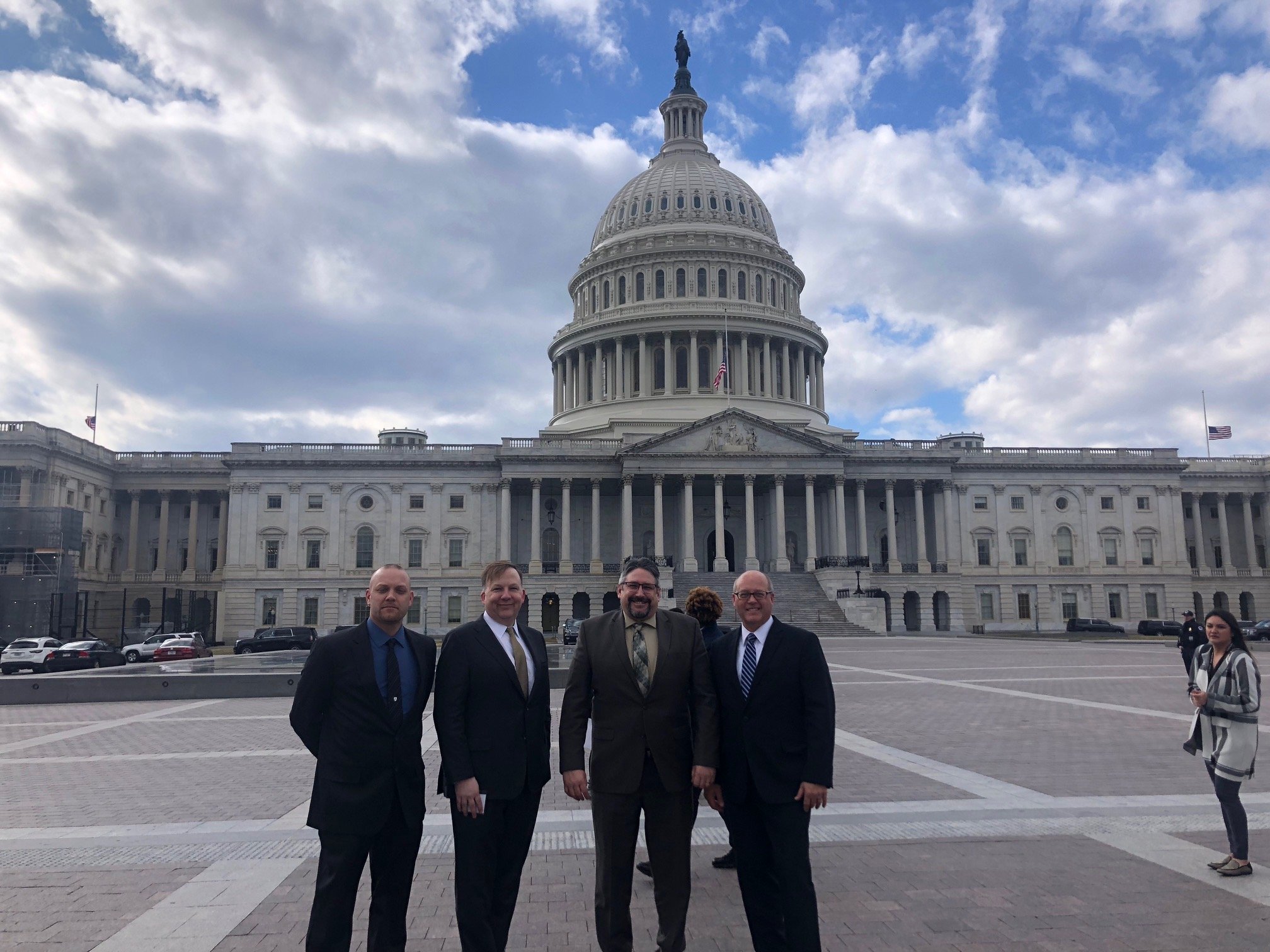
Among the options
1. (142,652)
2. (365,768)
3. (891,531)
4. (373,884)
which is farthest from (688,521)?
(365,768)

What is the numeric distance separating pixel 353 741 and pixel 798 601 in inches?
2264

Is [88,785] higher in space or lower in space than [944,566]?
lower

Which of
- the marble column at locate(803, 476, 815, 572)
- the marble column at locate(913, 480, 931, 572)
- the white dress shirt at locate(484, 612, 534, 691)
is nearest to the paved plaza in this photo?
the white dress shirt at locate(484, 612, 534, 691)

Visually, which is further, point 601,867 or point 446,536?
point 446,536

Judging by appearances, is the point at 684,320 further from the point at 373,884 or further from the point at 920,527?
the point at 373,884

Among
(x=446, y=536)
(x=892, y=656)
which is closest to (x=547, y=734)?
(x=892, y=656)

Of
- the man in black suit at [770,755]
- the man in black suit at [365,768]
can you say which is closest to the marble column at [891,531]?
the man in black suit at [770,755]

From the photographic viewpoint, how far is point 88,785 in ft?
43.0

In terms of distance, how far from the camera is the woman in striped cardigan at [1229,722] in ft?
27.7

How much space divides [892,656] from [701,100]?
A: 84980 millimetres

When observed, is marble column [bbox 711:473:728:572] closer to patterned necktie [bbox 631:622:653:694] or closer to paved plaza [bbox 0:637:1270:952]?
paved plaza [bbox 0:637:1270:952]

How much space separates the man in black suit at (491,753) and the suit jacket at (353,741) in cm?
25

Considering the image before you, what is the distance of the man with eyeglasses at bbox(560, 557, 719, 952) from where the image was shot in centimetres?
674

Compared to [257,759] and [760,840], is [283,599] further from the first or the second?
[760,840]
